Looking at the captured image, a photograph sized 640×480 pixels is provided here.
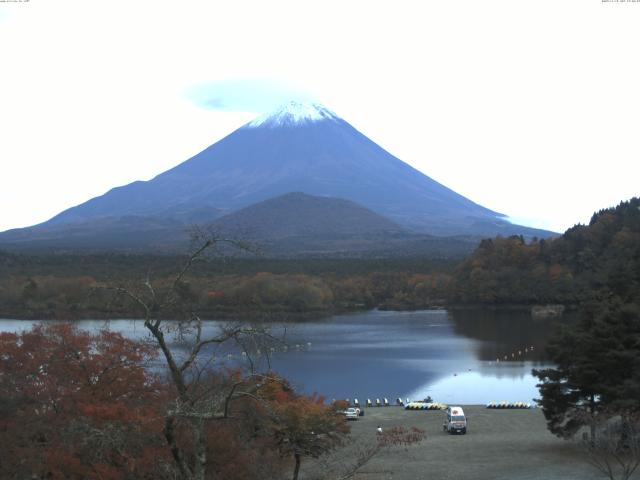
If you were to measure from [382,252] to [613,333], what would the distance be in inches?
3367

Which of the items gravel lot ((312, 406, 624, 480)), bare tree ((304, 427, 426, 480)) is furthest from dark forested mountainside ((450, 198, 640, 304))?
bare tree ((304, 427, 426, 480))

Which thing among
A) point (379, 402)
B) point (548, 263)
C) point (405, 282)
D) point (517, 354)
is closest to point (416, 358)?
point (517, 354)

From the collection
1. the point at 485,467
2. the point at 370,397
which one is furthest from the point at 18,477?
the point at 370,397

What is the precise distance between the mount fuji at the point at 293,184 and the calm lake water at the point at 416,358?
83625 millimetres

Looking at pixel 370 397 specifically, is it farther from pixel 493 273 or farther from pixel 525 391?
pixel 493 273

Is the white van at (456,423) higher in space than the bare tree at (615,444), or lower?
lower

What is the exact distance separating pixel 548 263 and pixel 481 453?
43753 mm

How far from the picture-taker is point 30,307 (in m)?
47.8

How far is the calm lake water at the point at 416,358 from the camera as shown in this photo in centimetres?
2395

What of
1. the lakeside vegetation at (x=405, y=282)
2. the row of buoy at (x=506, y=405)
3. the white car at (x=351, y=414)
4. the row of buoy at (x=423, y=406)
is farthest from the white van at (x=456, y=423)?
the lakeside vegetation at (x=405, y=282)

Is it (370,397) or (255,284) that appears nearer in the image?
(370,397)

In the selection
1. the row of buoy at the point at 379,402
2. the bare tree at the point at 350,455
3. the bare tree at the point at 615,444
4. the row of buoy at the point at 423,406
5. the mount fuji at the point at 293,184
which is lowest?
the row of buoy at the point at 379,402

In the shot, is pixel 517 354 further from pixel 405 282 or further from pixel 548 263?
pixel 405 282

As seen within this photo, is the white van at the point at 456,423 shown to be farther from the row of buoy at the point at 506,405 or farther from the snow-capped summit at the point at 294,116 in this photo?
the snow-capped summit at the point at 294,116
